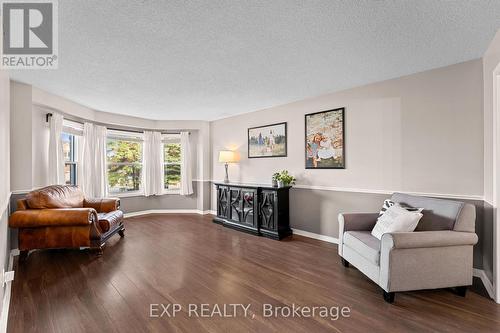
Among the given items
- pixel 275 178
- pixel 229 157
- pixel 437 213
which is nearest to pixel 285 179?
pixel 275 178

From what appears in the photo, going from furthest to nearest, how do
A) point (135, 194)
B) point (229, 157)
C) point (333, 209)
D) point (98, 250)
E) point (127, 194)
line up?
point (135, 194) → point (127, 194) → point (229, 157) → point (333, 209) → point (98, 250)

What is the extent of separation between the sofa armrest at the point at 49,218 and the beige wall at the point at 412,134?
129 inches

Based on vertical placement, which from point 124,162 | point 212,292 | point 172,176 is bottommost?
point 212,292

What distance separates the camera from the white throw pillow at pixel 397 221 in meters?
2.21

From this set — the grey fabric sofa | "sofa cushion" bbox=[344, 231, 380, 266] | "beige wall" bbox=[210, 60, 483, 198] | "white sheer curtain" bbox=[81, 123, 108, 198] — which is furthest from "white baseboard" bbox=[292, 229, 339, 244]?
"white sheer curtain" bbox=[81, 123, 108, 198]

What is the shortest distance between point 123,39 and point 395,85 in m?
3.23

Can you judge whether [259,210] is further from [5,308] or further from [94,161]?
[94,161]

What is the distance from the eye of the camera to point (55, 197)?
3230mm

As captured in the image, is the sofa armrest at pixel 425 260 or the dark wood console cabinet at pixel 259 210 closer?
the sofa armrest at pixel 425 260

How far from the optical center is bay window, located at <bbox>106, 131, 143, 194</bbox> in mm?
5223

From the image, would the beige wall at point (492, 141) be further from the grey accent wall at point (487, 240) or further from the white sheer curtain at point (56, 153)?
the white sheer curtain at point (56, 153)

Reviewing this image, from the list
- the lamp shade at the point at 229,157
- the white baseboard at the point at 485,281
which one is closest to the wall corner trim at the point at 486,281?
the white baseboard at the point at 485,281

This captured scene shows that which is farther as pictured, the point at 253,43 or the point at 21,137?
the point at 21,137

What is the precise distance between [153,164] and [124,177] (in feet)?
2.33
